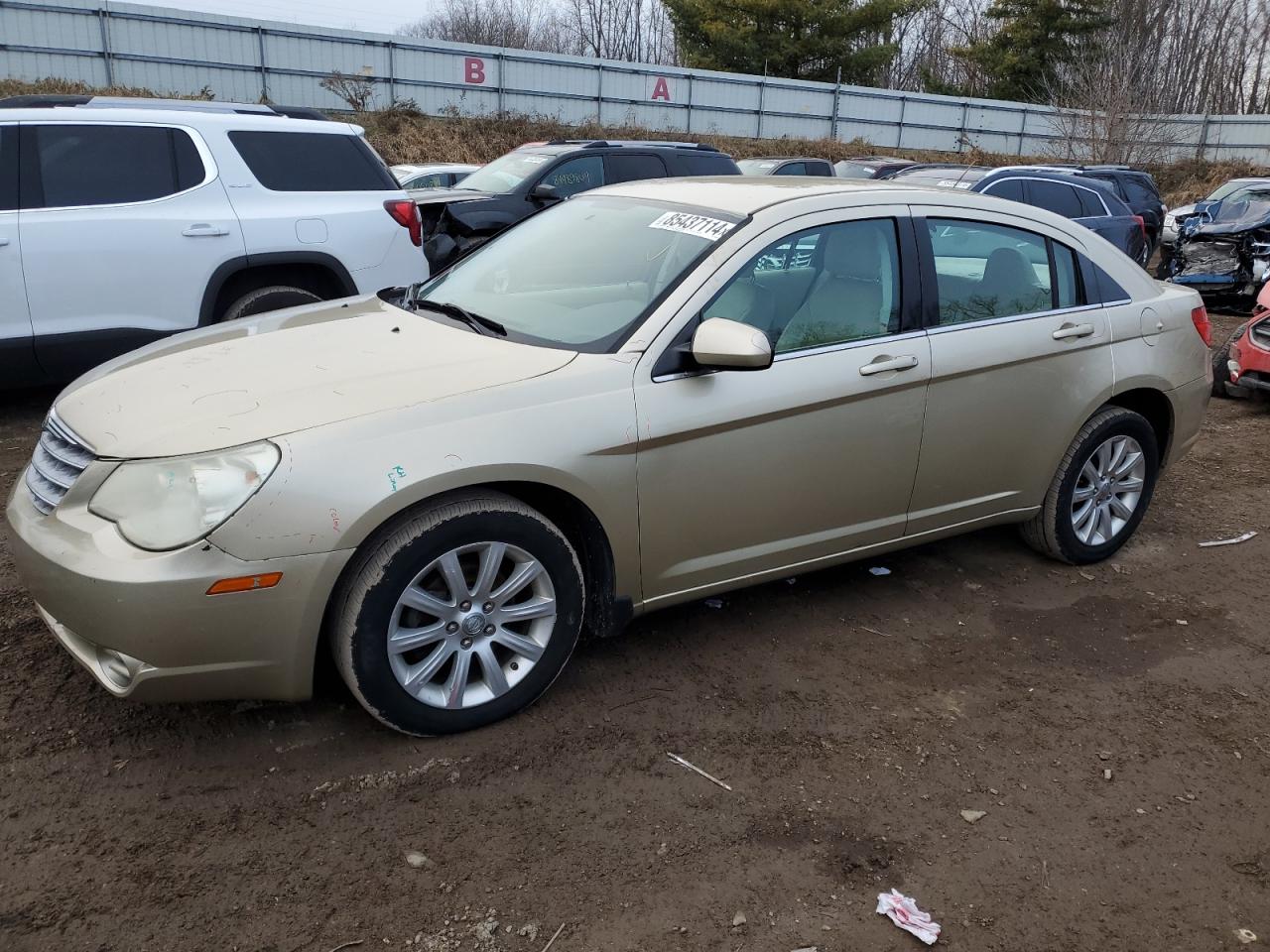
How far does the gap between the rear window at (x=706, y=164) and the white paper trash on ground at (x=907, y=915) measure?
30.6 feet

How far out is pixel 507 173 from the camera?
11445 millimetres

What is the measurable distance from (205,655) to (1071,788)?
2559 millimetres

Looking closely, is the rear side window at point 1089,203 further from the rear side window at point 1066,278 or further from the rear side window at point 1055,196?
the rear side window at point 1066,278

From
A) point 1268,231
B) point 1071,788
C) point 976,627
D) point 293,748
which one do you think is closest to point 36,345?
point 293,748

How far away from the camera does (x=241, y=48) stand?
24.1 m

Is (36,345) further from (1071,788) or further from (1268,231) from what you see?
(1268,231)

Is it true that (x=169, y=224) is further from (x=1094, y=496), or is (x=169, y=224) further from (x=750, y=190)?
(x=1094, y=496)

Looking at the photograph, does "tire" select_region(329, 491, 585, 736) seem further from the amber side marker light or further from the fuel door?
the fuel door

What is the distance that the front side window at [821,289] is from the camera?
3.64 m

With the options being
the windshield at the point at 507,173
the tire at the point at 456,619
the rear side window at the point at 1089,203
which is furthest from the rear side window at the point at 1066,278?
the rear side window at the point at 1089,203

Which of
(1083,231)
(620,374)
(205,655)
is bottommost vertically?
(205,655)

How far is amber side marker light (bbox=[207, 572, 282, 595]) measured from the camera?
2.73m

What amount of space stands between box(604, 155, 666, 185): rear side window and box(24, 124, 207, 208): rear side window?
525 centimetres

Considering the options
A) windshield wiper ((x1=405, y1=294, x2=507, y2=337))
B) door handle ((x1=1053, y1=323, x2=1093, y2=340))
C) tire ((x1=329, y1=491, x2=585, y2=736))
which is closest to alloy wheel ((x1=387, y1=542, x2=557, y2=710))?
tire ((x1=329, y1=491, x2=585, y2=736))
